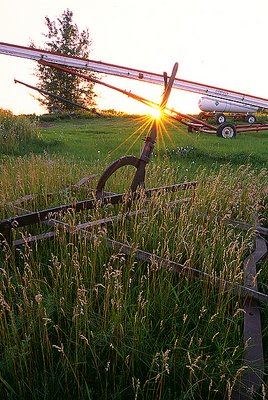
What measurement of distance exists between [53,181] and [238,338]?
16.3ft

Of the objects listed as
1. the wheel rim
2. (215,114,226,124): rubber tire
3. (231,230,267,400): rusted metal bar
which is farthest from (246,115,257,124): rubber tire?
(231,230,267,400): rusted metal bar

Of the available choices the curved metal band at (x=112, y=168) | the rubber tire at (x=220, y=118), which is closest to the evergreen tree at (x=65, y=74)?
the rubber tire at (x=220, y=118)

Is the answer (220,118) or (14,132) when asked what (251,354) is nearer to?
(14,132)

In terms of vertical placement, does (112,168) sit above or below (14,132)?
above

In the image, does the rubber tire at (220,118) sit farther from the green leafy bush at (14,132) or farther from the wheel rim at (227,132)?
the green leafy bush at (14,132)

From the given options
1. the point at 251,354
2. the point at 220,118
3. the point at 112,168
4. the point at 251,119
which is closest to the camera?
the point at 251,354

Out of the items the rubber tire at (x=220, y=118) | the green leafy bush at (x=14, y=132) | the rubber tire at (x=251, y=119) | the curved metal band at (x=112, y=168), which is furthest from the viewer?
the rubber tire at (x=251, y=119)

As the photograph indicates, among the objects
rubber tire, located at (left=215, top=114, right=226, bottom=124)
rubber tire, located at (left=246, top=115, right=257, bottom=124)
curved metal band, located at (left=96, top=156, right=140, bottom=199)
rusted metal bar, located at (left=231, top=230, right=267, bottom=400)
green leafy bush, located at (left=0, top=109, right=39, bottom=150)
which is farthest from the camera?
rubber tire, located at (left=246, top=115, right=257, bottom=124)

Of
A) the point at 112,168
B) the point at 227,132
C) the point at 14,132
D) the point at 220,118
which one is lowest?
the point at 14,132

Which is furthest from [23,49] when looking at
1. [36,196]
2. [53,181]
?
[36,196]

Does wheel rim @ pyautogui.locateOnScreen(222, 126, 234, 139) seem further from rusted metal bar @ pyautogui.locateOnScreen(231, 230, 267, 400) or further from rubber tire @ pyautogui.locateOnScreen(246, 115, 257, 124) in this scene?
rusted metal bar @ pyautogui.locateOnScreen(231, 230, 267, 400)

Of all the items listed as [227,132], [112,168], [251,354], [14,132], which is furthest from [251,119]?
[251,354]

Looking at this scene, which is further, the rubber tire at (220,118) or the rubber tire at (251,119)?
the rubber tire at (251,119)

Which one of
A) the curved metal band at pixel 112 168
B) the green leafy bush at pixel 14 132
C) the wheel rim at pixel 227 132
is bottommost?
the green leafy bush at pixel 14 132
